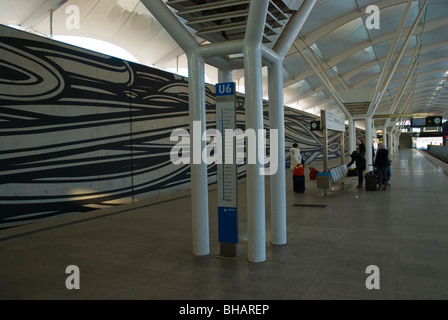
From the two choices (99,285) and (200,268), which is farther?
(200,268)

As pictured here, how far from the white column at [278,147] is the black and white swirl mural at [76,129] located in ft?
17.0

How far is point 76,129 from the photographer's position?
8.61 meters

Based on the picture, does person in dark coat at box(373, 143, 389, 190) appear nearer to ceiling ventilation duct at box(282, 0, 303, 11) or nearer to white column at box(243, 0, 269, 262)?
ceiling ventilation duct at box(282, 0, 303, 11)

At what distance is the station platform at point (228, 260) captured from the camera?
370cm

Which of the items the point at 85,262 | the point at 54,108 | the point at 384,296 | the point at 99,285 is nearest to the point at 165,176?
the point at 54,108

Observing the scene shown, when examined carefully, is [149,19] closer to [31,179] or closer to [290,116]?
[31,179]

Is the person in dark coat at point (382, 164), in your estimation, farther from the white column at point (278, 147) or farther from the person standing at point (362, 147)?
the white column at point (278, 147)

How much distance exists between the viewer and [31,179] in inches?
299

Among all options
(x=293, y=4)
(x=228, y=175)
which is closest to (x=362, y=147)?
(x=293, y=4)

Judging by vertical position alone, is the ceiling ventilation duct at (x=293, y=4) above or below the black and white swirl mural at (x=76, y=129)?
above

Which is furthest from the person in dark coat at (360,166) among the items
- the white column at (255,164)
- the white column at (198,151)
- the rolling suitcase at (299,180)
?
the white column at (198,151)

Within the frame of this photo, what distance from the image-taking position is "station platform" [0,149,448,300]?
3703mm

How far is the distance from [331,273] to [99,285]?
2631 mm

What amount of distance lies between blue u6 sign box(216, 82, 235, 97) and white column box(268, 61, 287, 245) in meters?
0.86
